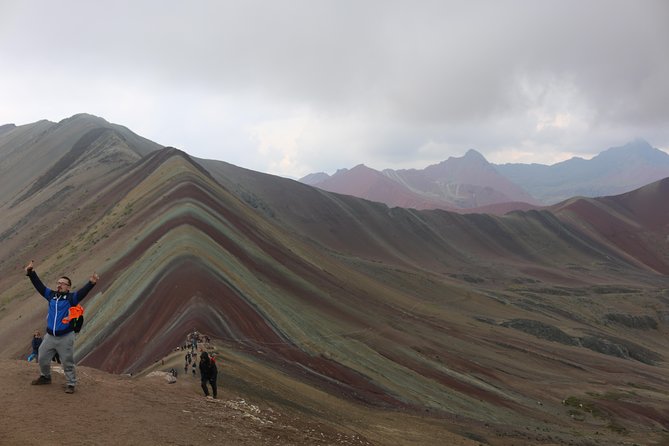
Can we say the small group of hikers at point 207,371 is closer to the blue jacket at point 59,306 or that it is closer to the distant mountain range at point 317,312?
the distant mountain range at point 317,312

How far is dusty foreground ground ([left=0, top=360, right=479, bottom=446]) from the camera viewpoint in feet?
31.1

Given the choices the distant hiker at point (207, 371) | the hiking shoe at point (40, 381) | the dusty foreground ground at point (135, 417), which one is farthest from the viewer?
the distant hiker at point (207, 371)

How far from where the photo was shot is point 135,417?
11.1m

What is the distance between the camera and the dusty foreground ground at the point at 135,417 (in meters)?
9.49

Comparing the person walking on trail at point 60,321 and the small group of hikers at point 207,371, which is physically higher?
the person walking on trail at point 60,321

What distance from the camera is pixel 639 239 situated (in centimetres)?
16300

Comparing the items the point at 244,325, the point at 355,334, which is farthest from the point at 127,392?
the point at 355,334

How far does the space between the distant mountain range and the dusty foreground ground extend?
1.39ft

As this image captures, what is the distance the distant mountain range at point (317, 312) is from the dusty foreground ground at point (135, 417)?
0.42m

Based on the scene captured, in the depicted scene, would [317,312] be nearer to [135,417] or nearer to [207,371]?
[207,371]

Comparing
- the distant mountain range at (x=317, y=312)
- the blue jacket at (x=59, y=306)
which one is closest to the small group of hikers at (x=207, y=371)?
the distant mountain range at (x=317, y=312)

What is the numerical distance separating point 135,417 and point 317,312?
96.9 ft

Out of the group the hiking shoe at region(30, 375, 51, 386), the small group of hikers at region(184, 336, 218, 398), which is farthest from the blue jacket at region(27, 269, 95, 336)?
the small group of hikers at region(184, 336, 218, 398)

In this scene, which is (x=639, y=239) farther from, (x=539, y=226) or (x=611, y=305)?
(x=611, y=305)
